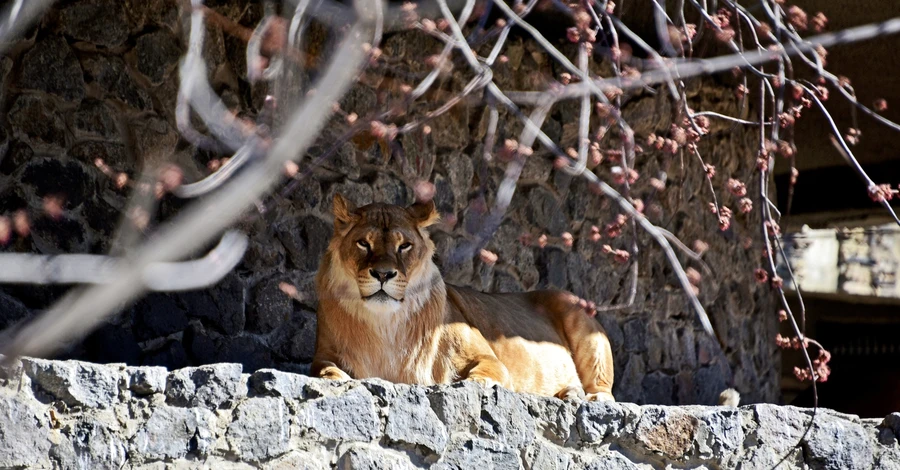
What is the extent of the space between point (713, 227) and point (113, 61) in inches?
181

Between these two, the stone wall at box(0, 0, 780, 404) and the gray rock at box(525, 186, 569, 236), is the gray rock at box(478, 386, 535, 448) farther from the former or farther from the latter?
the gray rock at box(525, 186, 569, 236)

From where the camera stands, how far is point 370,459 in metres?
4.21

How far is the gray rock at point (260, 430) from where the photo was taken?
4.00 metres

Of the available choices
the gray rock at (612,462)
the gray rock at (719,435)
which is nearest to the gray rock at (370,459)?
the gray rock at (612,462)

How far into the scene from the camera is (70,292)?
558cm

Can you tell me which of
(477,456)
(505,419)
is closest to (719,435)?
(505,419)

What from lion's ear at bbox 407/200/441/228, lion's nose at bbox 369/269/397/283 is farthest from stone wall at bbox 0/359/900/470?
lion's ear at bbox 407/200/441/228

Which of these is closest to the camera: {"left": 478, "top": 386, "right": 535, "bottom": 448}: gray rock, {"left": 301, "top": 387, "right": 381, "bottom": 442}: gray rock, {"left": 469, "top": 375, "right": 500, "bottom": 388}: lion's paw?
{"left": 301, "top": 387, "right": 381, "bottom": 442}: gray rock

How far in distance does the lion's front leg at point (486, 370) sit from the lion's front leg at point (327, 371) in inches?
21.6

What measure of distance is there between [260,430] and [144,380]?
431mm

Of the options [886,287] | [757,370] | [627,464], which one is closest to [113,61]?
[627,464]

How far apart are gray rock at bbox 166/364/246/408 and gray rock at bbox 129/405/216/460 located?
0.11ft

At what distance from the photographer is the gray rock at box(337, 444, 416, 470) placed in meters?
4.16

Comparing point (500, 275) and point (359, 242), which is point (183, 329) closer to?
point (359, 242)
